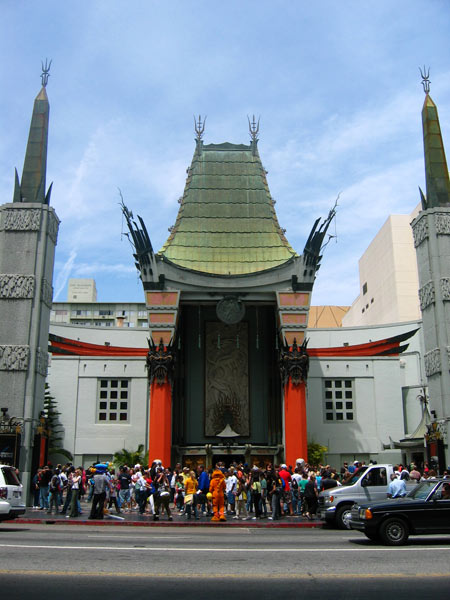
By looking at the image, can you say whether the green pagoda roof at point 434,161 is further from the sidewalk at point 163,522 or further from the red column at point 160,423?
the red column at point 160,423

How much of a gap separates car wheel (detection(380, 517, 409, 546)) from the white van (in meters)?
9.30

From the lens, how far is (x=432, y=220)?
29.5m

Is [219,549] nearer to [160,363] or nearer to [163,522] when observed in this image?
[163,522]

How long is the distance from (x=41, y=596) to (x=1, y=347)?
21.1m

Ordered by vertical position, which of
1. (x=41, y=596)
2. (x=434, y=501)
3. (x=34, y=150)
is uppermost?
(x=34, y=150)

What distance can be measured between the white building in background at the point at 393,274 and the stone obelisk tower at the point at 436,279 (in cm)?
3173

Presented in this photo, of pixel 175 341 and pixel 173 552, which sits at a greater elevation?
pixel 175 341

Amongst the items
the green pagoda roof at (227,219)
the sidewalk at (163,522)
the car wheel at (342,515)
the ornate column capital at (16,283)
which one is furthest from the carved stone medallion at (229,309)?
the car wheel at (342,515)

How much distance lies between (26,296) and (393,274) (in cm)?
4704

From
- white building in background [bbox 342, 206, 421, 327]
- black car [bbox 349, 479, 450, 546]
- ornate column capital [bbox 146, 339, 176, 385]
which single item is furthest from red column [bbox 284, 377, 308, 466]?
white building in background [bbox 342, 206, 421, 327]

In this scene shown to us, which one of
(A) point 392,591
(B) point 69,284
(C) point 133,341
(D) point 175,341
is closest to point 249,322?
(D) point 175,341

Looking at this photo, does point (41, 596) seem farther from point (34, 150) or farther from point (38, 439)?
point (34, 150)

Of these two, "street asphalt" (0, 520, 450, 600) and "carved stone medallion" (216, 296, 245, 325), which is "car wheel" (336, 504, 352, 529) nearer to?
"street asphalt" (0, 520, 450, 600)

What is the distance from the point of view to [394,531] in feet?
43.5
